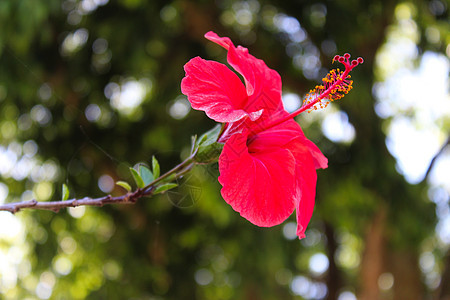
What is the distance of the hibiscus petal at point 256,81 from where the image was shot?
0.80 meters

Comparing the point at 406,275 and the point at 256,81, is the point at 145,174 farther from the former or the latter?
the point at 406,275

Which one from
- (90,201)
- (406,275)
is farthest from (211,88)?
(406,275)

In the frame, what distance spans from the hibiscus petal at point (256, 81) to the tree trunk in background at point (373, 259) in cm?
270

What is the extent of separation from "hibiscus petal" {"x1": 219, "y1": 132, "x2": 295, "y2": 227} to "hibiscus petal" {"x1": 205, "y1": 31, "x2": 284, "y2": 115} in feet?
0.34

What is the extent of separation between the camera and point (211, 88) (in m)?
Answer: 0.75

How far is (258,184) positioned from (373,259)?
9.97 feet

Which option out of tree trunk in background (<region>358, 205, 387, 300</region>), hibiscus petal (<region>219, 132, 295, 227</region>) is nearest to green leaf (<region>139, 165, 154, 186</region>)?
hibiscus petal (<region>219, 132, 295, 227</region>)

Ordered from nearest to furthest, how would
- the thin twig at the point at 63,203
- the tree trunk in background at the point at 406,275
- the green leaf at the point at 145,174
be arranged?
the thin twig at the point at 63,203
the green leaf at the point at 145,174
the tree trunk in background at the point at 406,275

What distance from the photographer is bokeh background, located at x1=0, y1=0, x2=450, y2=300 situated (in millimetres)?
2756

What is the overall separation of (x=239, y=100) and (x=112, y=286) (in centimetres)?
285

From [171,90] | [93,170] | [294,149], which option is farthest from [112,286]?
[294,149]

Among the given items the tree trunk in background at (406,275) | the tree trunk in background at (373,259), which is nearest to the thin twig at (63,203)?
the tree trunk in background at (373,259)

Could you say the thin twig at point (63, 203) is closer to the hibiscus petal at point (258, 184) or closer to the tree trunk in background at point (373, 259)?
the hibiscus petal at point (258, 184)

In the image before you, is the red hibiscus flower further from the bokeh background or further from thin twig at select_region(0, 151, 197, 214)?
the bokeh background
